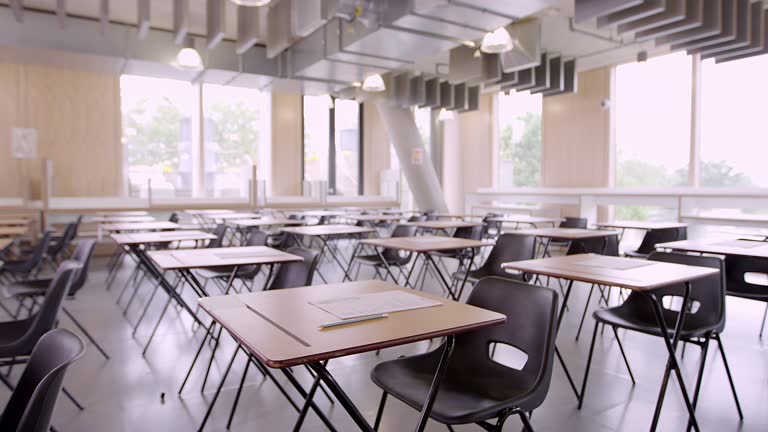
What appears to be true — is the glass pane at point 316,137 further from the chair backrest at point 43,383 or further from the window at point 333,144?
the chair backrest at point 43,383

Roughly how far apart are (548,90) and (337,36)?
14.0 ft

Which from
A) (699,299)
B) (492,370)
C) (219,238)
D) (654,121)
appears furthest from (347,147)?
(492,370)

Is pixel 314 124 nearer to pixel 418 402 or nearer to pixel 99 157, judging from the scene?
pixel 99 157

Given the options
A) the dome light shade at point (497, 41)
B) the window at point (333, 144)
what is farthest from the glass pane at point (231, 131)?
the dome light shade at point (497, 41)

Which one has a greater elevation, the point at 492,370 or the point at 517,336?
the point at 517,336

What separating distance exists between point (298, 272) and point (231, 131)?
975cm

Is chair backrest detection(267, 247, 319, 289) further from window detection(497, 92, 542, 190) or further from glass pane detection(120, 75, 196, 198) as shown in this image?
window detection(497, 92, 542, 190)

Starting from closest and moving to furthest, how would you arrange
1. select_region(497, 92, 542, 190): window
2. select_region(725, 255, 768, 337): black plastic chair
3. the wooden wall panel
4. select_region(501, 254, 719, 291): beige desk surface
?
1. select_region(501, 254, 719, 291): beige desk surface
2. select_region(725, 255, 768, 337): black plastic chair
3. the wooden wall panel
4. select_region(497, 92, 542, 190): window

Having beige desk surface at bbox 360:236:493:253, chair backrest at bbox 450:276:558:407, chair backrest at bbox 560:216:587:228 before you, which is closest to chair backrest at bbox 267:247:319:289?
beige desk surface at bbox 360:236:493:253

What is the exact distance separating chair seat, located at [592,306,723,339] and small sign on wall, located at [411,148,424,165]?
338 inches

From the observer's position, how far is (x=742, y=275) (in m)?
3.63

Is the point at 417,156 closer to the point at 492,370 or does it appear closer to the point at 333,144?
the point at 333,144

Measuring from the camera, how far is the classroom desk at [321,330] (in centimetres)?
133

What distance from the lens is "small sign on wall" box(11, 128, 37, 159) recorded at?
9.22 meters
